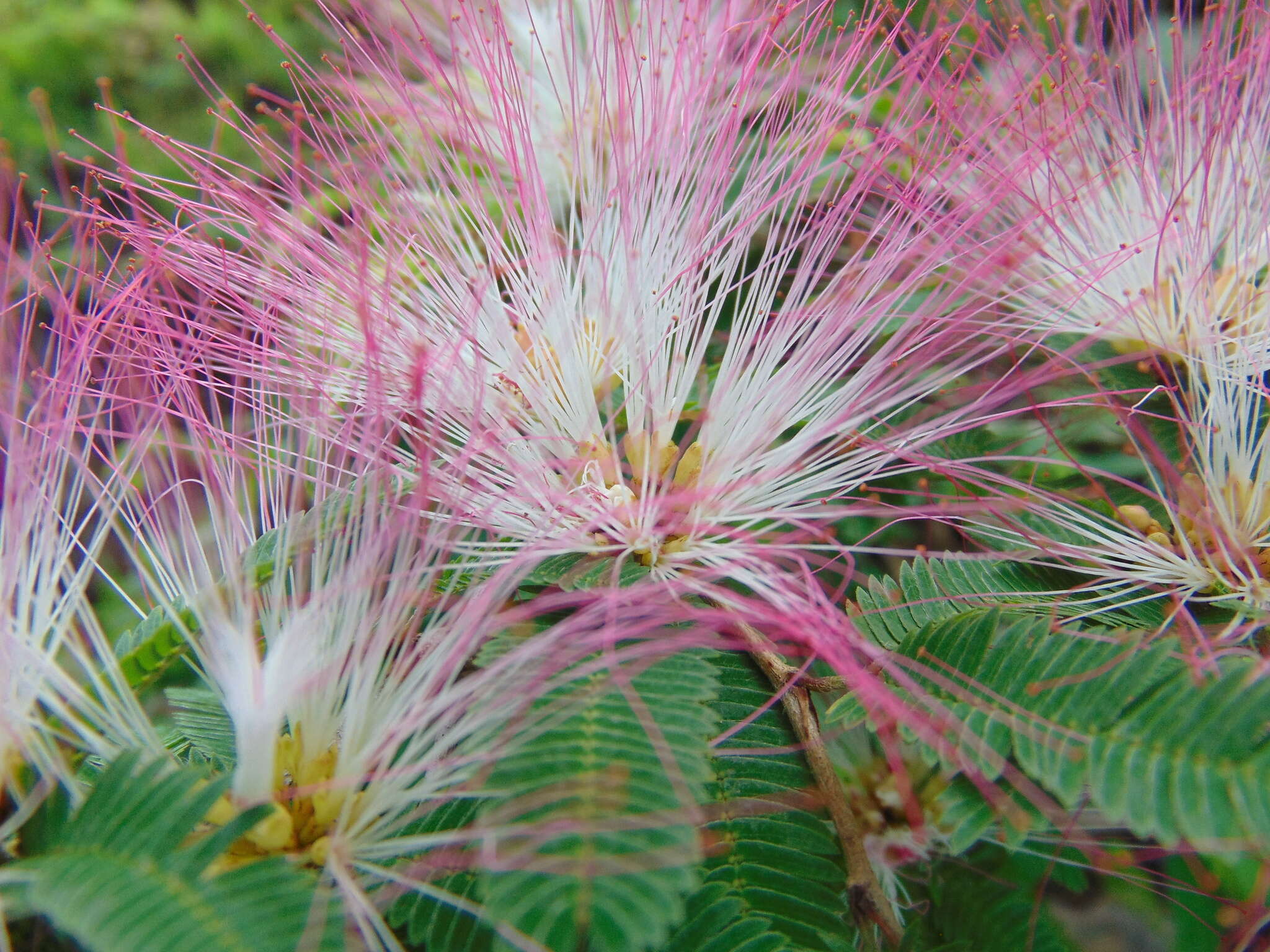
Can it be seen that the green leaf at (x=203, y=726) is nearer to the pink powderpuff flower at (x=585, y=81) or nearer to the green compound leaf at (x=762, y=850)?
the green compound leaf at (x=762, y=850)

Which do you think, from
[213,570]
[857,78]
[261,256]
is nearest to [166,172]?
[261,256]

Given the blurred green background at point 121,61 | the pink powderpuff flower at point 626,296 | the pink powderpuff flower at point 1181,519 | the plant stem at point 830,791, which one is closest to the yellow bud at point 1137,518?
the pink powderpuff flower at point 1181,519

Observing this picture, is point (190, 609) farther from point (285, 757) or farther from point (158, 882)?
point (158, 882)

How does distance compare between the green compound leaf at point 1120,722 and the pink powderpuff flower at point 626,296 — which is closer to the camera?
the green compound leaf at point 1120,722

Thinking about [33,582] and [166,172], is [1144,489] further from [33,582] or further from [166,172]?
[166,172]

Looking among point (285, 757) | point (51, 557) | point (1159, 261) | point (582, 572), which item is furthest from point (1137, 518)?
point (51, 557)

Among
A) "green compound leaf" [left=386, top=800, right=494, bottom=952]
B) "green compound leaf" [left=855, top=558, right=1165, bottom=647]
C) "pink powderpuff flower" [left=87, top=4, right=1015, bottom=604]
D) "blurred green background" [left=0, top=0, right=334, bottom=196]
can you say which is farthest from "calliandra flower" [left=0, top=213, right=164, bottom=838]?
"blurred green background" [left=0, top=0, right=334, bottom=196]
